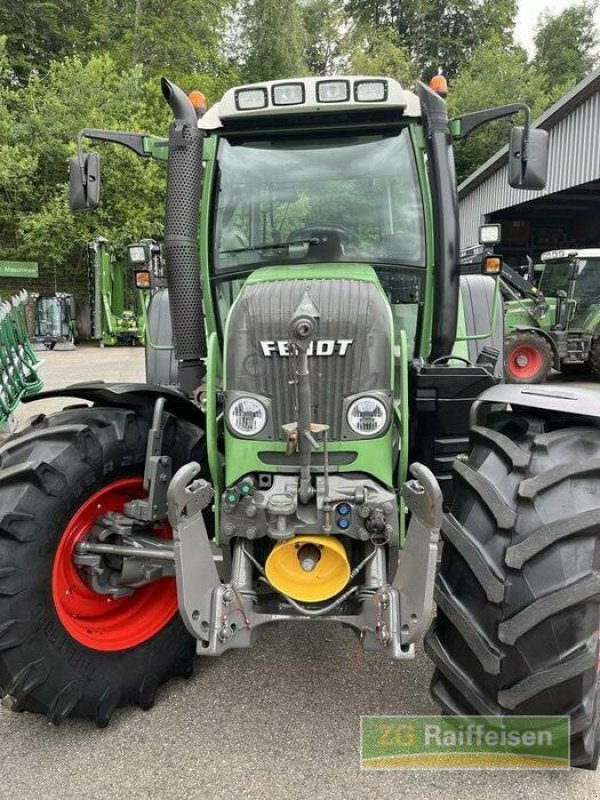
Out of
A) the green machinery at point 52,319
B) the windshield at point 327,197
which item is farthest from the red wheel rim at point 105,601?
the green machinery at point 52,319

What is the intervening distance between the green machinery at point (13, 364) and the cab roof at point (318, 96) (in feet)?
14.7

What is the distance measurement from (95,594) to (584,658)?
179cm

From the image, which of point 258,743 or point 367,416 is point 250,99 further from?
point 258,743

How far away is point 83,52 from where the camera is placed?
73.3 ft

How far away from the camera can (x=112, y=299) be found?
663 inches

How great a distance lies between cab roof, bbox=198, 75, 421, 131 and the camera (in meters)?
2.68

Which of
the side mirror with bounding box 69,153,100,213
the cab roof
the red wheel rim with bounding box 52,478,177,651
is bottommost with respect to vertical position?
the red wheel rim with bounding box 52,478,177,651

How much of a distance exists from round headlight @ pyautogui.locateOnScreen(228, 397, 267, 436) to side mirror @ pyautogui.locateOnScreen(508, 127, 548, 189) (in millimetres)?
1785

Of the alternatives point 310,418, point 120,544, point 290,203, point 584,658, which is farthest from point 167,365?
point 584,658

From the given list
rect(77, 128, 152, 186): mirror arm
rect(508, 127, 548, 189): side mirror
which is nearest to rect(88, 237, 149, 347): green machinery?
rect(77, 128, 152, 186): mirror arm

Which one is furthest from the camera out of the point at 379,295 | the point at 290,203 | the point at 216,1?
the point at 216,1

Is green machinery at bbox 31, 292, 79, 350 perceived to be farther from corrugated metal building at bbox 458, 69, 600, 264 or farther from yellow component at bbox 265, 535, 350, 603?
yellow component at bbox 265, 535, 350, 603

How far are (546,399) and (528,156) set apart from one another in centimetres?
137

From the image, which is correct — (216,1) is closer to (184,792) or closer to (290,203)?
(290,203)
